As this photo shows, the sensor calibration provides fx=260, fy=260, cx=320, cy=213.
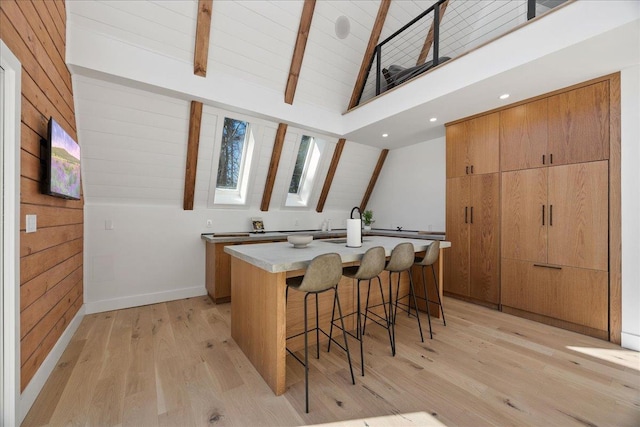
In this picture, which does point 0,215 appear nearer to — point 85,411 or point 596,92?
point 85,411

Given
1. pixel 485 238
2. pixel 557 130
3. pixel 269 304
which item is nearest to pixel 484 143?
pixel 557 130

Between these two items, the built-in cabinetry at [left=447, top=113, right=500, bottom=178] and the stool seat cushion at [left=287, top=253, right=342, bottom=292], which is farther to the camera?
the built-in cabinetry at [left=447, top=113, right=500, bottom=178]

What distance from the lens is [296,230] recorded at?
512 centimetres

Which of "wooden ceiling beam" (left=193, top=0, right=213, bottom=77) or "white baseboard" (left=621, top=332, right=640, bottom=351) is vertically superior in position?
"wooden ceiling beam" (left=193, top=0, right=213, bottom=77)

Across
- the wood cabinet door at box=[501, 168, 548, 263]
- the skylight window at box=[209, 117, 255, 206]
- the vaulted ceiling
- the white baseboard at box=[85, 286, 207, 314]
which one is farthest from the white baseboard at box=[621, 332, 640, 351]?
the white baseboard at box=[85, 286, 207, 314]

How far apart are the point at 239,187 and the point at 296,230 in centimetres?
137

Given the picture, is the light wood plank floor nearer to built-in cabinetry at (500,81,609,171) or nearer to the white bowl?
the white bowl

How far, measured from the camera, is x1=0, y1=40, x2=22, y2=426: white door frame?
1425mm

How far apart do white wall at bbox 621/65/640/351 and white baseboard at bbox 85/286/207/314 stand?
494 centimetres

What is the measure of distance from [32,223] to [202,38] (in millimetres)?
2413

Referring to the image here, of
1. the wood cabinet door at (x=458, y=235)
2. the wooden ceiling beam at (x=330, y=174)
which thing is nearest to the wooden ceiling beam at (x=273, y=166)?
the wooden ceiling beam at (x=330, y=174)

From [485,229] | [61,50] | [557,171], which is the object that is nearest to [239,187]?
[61,50]

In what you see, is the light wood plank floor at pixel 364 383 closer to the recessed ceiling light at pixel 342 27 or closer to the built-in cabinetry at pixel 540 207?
the built-in cabinetry at pixel 540 207

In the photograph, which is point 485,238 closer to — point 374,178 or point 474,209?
point 474,209
